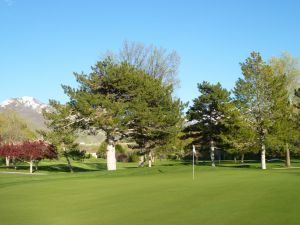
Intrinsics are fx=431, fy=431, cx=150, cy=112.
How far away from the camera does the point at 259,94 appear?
44469mm

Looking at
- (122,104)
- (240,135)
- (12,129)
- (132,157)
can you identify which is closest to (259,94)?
(240,135)

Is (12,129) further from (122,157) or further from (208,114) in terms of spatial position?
(208,114)

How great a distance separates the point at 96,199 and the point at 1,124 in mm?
77647

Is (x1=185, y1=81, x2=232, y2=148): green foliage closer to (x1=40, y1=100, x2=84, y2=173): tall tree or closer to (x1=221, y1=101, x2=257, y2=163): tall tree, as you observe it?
(x1=221, y1=101, x2=257, y2=163): tall tree

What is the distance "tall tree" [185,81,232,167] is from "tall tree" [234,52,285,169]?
275 inches

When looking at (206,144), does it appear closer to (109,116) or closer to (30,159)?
(109,116)

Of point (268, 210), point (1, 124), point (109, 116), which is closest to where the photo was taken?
point (268, 210)

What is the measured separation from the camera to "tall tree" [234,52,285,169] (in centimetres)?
4422

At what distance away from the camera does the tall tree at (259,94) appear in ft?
145

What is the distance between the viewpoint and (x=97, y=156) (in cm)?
10312

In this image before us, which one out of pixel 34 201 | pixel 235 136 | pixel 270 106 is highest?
pixel 270 106

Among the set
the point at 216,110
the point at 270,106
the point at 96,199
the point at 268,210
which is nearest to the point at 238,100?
the point at 270,106

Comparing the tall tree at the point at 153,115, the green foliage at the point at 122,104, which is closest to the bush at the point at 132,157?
the tall tree at the point at 153,115

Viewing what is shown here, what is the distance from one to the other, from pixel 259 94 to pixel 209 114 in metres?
10.3
